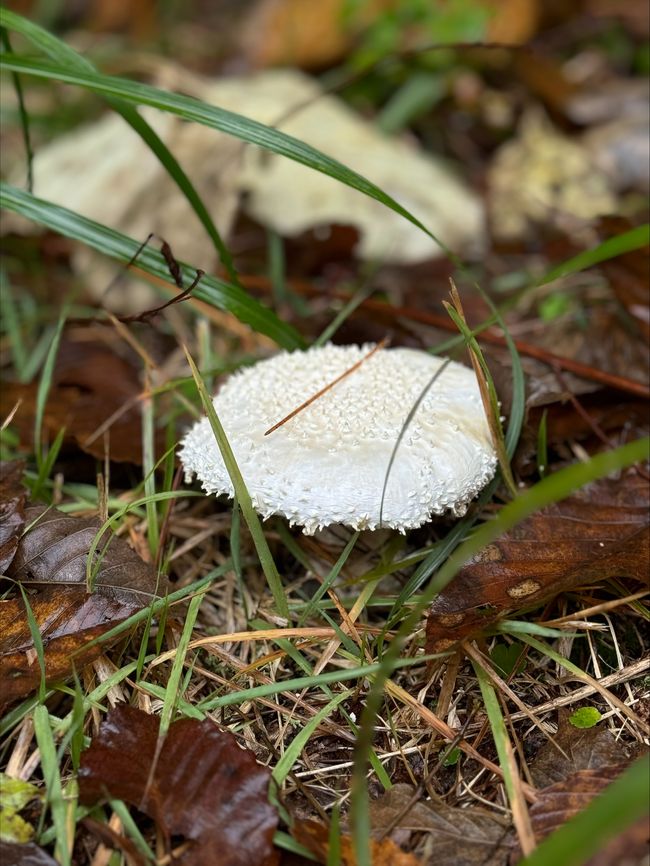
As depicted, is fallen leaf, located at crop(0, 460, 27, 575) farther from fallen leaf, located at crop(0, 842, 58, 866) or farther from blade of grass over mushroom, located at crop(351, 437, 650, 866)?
blade of grass over mushroom, located at crop(351, 437, 650, 866)

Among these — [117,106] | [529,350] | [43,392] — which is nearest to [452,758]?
[529,350]

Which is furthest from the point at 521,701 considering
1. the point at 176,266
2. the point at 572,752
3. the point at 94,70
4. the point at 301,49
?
the point at 301,49

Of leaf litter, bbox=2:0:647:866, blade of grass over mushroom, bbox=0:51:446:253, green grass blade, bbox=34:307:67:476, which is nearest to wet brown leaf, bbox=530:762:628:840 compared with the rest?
leaf litter, bbox=2:0:647:866

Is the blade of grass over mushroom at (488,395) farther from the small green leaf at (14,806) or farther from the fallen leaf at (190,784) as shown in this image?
the small green leaf at (14,806)

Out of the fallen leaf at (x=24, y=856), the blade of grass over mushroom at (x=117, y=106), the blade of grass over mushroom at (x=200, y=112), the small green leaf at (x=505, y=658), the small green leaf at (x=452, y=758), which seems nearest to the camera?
the fallen leaf at (x=24, y=856)

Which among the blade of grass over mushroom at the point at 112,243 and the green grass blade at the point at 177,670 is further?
the blade of grass over mushroom at the point at 112,243

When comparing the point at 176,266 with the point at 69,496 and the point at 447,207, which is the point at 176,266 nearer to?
the point at 69,496

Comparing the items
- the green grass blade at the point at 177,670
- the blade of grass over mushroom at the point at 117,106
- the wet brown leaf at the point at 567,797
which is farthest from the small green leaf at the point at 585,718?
the blade of grass over mushroom at the point at 117,106
